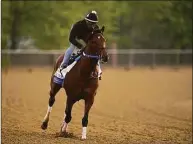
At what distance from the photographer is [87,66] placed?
10.1m

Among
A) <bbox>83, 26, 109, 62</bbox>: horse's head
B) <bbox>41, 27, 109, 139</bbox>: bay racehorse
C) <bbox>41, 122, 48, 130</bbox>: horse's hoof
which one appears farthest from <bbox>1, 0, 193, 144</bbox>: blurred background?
<bbox>83, 26, 109, 62</bbox>: horse's head

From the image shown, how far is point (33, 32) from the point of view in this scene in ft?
112

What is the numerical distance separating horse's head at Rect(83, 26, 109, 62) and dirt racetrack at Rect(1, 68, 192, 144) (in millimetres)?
1680

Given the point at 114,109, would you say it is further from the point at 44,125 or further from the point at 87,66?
the point at 87,66

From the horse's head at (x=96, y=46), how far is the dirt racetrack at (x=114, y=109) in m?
1.68

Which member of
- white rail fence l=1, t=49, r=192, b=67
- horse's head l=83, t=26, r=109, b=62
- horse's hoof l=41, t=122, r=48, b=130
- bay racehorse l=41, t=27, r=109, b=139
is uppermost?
horse's head l=83, t=26, r=109, b=62

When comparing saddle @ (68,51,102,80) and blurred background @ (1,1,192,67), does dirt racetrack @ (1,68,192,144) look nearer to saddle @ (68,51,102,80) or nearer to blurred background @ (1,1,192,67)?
saddle @ (68,51,102,80)

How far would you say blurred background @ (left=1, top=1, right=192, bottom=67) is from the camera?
3231 cm

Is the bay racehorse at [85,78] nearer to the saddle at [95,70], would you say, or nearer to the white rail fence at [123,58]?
the saddle at [95,70]

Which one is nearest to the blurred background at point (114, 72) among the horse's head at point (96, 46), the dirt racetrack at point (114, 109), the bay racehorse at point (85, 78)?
the dirt racetrack at point (114, 109)

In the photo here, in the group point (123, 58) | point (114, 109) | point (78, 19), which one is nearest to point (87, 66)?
point (114, 109)

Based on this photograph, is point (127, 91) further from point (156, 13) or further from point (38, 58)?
point (156, 13)

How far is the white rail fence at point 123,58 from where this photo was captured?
3150cm

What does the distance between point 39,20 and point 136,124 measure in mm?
21094
